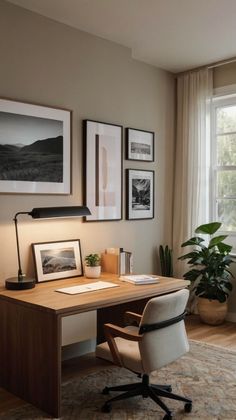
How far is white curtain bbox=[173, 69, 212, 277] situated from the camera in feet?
16.0

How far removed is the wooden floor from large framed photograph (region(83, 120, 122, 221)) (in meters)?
1.23

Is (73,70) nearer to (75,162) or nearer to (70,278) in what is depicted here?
(75,162)

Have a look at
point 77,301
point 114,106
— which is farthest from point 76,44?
point 77,301

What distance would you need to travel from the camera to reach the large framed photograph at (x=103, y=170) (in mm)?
3984

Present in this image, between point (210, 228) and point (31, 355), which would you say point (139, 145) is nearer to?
point (210, 228)

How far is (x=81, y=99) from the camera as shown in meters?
3.94

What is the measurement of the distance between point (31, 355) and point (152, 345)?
809 mm

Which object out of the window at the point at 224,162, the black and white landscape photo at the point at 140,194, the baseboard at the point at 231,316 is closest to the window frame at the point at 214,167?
the window at the point at 224,162

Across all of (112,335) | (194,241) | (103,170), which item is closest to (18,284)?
(112,335)

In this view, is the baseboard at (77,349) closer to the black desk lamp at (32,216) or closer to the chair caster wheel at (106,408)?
the black desk lamp at (32,216)

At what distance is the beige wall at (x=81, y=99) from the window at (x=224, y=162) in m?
0.49

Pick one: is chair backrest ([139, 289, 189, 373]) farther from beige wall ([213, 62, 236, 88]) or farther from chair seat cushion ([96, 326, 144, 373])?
beige wall ([213, 62, 236, 88])

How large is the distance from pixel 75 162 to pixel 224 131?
1.94m

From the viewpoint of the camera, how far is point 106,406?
2.78 metres
